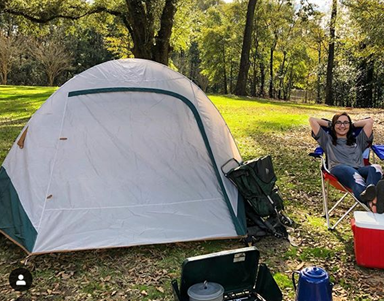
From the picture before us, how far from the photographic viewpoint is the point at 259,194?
380 cm

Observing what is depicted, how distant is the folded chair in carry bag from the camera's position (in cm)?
375

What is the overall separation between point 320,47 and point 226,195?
86.4 ft

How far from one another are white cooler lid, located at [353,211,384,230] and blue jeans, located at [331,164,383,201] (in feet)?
1.33

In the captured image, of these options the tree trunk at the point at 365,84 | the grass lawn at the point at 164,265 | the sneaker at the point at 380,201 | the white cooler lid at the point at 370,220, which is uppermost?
the tree trunk at the point at 365,84

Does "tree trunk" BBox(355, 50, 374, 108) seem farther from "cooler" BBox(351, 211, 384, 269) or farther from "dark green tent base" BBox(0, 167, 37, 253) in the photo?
"dark green tent base" BBox(0, 167, 37, 253)

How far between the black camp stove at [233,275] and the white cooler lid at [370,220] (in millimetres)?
1013

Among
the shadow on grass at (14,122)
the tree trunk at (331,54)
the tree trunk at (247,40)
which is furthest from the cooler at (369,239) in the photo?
the tree trunk at (331,54)

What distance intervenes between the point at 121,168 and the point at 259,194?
139 cm

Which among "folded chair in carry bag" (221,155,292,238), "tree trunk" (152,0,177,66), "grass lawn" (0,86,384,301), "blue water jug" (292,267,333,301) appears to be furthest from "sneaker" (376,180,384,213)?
"tree trunk" (152,0,177,66)

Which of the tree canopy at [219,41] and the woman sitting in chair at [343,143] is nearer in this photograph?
the woman sitting in chair at [343,143]

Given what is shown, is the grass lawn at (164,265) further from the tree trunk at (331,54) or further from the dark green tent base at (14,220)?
the tree trunk at (331,54)

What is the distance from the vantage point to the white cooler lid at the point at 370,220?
2.99 meters

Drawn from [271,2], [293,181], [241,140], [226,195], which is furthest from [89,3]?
[271,2]

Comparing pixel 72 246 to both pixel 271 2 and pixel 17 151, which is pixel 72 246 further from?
pixel 271 2
